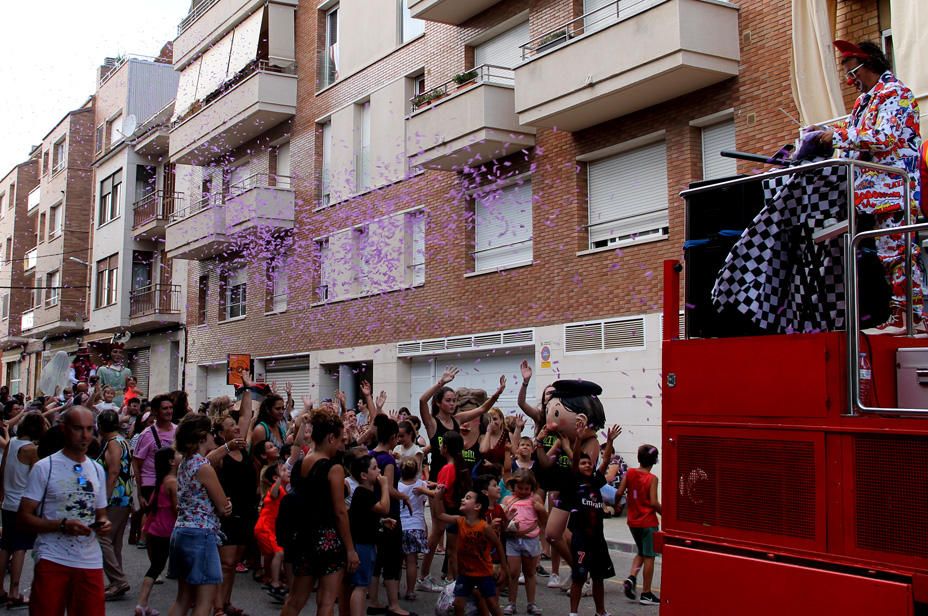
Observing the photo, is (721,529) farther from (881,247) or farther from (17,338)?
(17,338)

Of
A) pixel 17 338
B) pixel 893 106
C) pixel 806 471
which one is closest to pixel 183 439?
pixel 806 471

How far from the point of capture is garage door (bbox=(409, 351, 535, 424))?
1794cm

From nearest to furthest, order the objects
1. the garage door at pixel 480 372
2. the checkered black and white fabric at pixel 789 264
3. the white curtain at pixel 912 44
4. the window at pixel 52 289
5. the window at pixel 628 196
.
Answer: the checkered black and white fabric at pixel 789 264 → the white curtain at pixel 912 44 → the window at pixel 628 196 → the garage door at pixel 480 372 → the window at pixel 52 289

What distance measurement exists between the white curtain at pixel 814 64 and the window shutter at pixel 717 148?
171 centimetres

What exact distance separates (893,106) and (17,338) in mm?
51425

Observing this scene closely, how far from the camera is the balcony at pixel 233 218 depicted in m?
24.2

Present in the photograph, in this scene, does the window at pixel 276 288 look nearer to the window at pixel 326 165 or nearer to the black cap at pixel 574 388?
the window at pixel 326 165

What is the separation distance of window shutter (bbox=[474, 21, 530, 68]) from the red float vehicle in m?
13.4

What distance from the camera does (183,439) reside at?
7.29 metres

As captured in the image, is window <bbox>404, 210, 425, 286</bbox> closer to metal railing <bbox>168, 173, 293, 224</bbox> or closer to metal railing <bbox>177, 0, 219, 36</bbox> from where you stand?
metal railing <bbox>168, 173, 293, 224</bbox>

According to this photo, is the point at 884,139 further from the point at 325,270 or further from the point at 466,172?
the point at 325,270

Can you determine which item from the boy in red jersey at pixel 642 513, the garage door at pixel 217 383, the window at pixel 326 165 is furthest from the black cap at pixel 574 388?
the garage door at pixel 217 383

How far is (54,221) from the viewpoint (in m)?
45.3

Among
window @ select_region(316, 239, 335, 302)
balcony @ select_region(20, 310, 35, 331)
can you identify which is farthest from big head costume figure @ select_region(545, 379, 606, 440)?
balcony @ select_region(20, 310, 35, 331)
